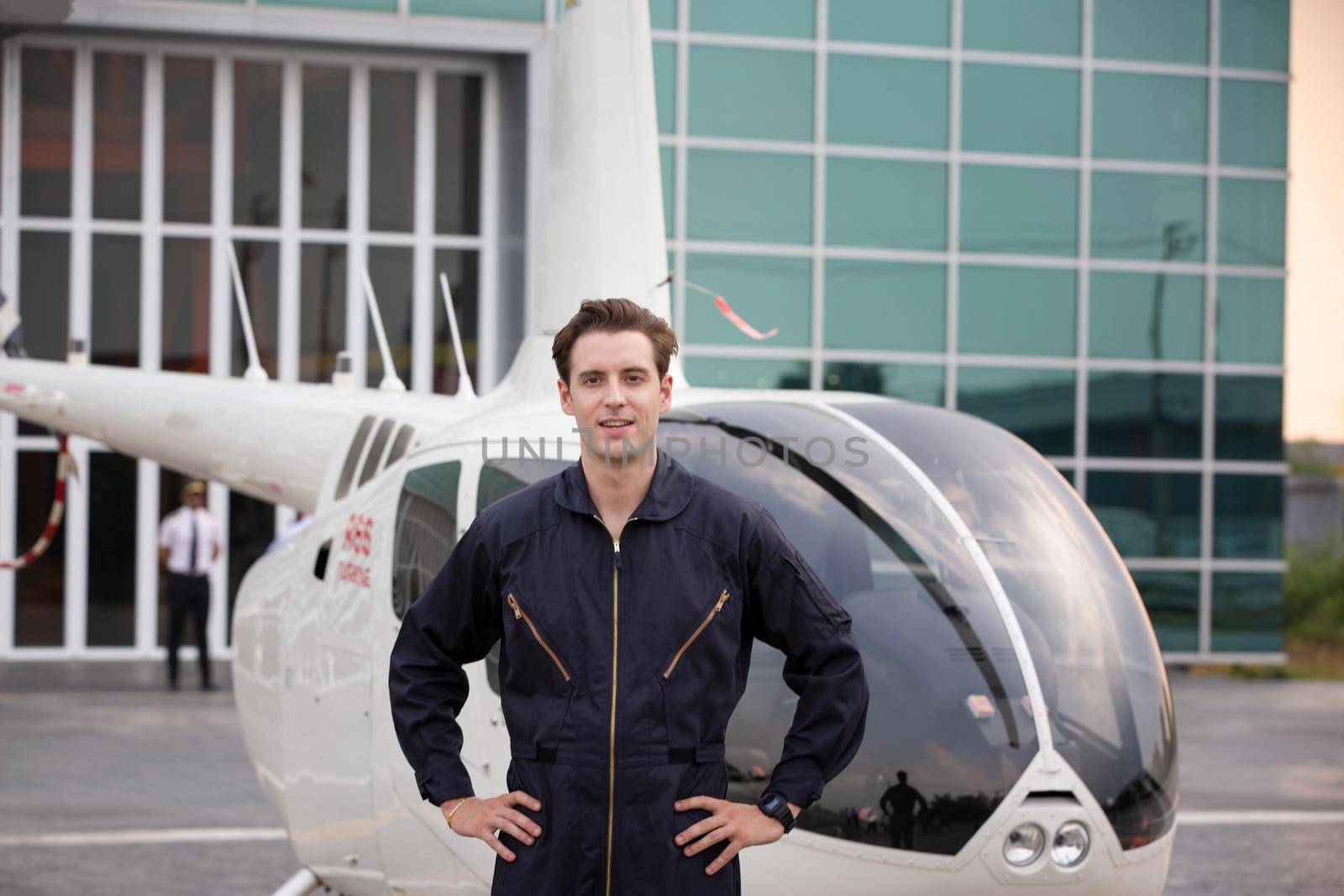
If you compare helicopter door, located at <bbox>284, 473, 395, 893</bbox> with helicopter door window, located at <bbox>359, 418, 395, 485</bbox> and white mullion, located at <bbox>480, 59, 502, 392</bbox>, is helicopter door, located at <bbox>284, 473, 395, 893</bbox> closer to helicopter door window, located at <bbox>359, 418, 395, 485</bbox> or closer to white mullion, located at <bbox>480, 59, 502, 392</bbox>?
helicopter door window, located at <bbox>359, 418, 395, 485</bbox>

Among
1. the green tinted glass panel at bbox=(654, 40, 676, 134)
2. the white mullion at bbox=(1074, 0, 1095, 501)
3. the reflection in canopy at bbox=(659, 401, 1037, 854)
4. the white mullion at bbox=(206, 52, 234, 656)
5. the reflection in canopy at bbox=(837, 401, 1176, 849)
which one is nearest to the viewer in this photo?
the reflection in canopy at bbox=(659, 401, 1037, 854)

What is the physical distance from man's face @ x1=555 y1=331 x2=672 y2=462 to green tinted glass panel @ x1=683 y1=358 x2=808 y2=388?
1574cm

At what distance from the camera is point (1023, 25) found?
65.0 ft

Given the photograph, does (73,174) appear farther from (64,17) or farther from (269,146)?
(64,17)

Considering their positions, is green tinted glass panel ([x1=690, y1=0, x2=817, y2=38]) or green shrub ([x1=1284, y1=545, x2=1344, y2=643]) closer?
green tinted glass panel ([x1=690, y1=0, x2=817, y2=38])

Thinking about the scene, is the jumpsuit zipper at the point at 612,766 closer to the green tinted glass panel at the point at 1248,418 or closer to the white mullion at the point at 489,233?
the white mullion at the point at 489,233

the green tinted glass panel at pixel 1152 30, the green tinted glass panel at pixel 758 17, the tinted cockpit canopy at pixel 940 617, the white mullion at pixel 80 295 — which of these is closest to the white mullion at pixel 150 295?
the white mullion at pixel 80 295

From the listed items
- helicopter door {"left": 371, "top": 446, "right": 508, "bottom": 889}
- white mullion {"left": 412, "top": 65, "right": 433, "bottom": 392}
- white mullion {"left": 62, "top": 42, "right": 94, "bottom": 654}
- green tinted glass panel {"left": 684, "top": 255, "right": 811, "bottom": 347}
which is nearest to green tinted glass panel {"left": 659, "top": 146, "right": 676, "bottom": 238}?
green tinted glass panel {"left": 684, "top": 255, "right": 811, "bottom": 347}

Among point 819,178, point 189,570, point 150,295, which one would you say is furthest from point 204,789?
point 819,178

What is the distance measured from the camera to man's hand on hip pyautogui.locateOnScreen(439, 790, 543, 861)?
3.09 m

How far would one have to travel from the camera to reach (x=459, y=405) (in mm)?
6918

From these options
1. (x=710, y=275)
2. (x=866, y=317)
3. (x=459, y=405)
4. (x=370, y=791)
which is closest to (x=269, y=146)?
(x=710, y=275)

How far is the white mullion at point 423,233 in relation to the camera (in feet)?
63.4

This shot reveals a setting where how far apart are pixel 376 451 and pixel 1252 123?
16.3m
